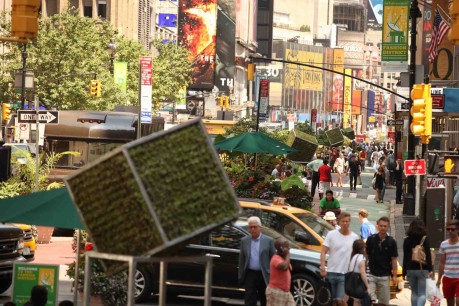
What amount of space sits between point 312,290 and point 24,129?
78.2 feet

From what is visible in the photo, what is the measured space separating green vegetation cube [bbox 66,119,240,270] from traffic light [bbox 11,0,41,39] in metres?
5.89

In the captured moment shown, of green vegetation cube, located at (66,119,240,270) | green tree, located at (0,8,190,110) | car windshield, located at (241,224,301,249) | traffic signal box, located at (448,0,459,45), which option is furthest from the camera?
green tree, located at (0,8,190,110)

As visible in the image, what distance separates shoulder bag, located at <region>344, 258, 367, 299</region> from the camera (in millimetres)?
16797

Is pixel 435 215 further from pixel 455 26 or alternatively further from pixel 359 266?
pixel 455 26

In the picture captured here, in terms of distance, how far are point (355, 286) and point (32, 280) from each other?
14.0ft

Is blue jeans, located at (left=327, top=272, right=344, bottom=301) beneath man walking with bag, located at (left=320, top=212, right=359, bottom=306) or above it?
beneath

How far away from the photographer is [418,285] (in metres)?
18.1

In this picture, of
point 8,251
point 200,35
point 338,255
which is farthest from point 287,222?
point 200,35

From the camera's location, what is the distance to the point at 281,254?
53.4ft

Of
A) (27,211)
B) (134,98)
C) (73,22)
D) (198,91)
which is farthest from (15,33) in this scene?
(198,91)

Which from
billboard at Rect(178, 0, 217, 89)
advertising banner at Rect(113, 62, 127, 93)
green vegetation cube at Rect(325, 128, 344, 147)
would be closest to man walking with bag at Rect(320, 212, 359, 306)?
advertising banner at Rect(113, 62, 127, 93)

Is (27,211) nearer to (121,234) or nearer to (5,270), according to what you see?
(121,234)

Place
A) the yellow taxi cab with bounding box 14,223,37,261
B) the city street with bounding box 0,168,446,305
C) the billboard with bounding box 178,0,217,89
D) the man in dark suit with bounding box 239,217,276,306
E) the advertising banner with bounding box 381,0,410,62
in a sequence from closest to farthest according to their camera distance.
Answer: the man in dark suit with bounding box 239,217,276,306
the city street with bounding box 0,168,446,305
the yellow taxi cab with bounding box 14,223,37,261
the advertising banner with bounding box 381,0,410,62
the billboard with bounding box 178,0,217,89

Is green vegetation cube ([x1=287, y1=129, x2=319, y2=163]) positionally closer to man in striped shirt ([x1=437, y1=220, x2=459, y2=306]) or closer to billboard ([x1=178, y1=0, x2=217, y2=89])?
man in striped shirt ([x1=437, y1=220, x2=459, y2=306])
